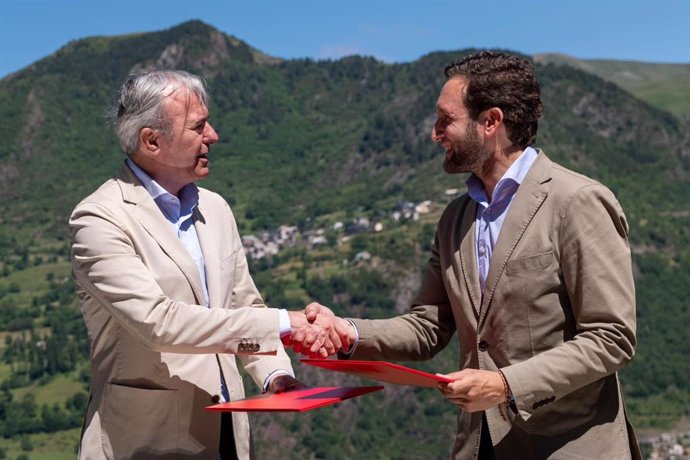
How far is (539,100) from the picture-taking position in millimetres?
6008

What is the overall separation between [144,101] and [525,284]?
2039 mm

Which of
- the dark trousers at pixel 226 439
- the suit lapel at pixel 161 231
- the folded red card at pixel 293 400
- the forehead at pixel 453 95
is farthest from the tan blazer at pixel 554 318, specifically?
the suit lapel at pixel 161 231

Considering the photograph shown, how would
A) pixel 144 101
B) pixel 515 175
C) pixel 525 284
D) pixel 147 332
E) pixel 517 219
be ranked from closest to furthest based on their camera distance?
pixel 147 332 → pixel 525 284 → pixel 517 219 → pixel 515 175 → pixel 144 101

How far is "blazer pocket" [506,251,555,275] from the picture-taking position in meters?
5.77

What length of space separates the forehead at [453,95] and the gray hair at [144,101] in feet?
4.02

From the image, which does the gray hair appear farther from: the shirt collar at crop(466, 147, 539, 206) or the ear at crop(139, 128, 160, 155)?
the shirt collar at crop(466, 147, 539, 206)

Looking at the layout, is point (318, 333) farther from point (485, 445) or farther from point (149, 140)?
point (149, 140)

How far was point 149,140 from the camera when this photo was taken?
20.2 feet

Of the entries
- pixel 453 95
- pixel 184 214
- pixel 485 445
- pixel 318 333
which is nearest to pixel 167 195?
pixel 184 214

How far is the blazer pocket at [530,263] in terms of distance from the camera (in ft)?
18.9

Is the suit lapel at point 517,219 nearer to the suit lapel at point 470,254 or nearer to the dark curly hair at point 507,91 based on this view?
the suit lapel at point 470,254

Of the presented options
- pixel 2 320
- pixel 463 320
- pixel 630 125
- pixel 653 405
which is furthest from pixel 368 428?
pixel 463 320

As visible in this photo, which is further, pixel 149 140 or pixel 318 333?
pixel 318 333

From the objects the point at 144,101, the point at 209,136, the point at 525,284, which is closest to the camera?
the point at 525,284
